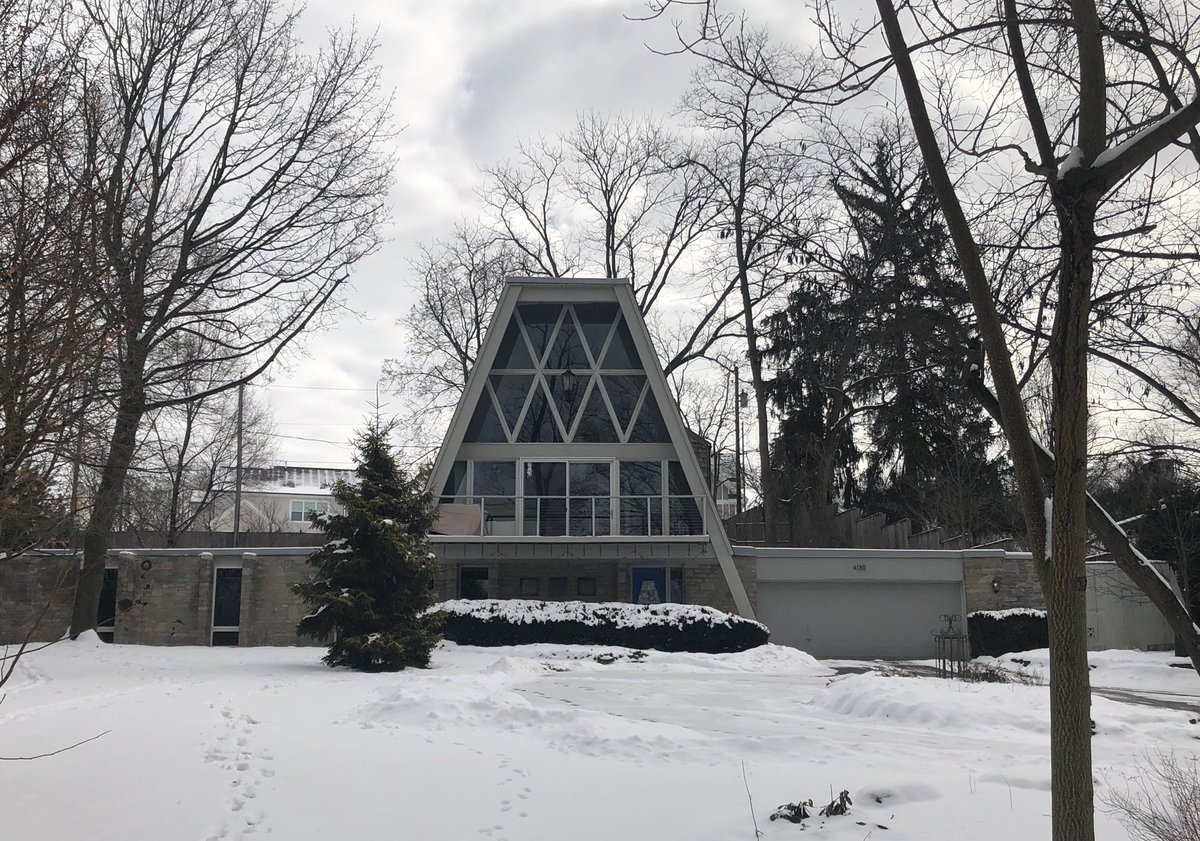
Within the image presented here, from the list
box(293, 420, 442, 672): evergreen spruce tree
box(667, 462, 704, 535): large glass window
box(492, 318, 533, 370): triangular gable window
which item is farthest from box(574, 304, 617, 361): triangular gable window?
box(293, 420, 442, 672): evergreen spruce tree

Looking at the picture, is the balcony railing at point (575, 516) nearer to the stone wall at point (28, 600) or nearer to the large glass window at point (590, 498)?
the large glass window at point (590, 498)

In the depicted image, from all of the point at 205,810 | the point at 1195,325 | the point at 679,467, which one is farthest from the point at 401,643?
the point at 1195,325

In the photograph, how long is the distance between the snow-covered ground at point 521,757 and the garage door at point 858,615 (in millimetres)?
10349

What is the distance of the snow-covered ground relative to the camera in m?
7.03

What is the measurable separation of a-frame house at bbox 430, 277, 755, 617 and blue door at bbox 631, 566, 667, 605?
3 cm

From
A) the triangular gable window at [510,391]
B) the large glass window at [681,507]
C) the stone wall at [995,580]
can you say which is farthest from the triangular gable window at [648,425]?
the stone wall at [995,580]

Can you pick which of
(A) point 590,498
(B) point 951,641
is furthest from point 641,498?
(B) point 951,641

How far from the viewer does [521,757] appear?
8.98 m

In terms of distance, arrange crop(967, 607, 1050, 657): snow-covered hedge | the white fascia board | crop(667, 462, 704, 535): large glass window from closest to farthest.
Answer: crop(967, 607, 1050, 657): snow-covered hedge < the white fascia board < crop(667, 462, 704, 535): large glass window

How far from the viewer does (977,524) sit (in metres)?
30.8

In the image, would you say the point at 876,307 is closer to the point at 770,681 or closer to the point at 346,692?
the point at 346,692

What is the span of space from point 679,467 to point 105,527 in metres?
13.1

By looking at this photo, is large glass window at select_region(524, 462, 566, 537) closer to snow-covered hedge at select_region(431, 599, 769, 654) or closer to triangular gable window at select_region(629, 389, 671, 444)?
triangular gable window at select_region(629, 389, 671, 444)

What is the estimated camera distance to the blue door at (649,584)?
24.4m
